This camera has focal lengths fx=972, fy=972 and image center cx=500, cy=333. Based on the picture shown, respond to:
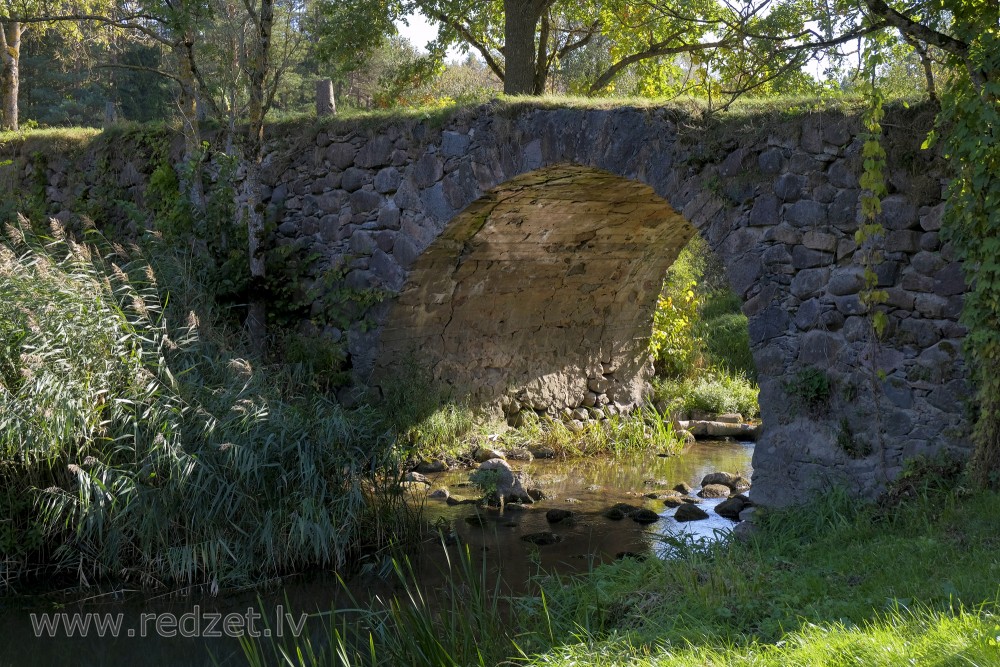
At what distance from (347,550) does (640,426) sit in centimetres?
386

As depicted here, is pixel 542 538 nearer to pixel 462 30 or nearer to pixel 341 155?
pixel 341 155

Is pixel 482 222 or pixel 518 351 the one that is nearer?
pixel 482 222

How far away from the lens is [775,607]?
370cm

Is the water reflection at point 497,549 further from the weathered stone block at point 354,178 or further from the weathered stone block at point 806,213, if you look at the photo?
the weathered stone block at point 354,178

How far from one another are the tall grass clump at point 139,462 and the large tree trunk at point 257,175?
6.44 feet

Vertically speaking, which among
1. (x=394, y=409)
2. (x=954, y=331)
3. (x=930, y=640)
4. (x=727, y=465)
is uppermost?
(x=954, y=331)

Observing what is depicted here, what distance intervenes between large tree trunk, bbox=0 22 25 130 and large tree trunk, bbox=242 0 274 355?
20.9 feet

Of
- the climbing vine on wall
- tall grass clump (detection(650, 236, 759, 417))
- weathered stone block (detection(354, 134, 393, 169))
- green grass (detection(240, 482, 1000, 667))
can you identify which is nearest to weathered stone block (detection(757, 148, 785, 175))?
the climbing vine on wall

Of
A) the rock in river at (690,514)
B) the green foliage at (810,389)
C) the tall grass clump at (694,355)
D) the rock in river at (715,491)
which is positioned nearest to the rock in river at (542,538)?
the rock in river at (690,514)

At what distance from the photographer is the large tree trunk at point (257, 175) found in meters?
7.45

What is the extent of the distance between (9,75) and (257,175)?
24.0 feet

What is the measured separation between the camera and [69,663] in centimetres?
454

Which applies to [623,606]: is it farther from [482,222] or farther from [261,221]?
[261,221]

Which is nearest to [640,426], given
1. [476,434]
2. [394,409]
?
[476,434]
